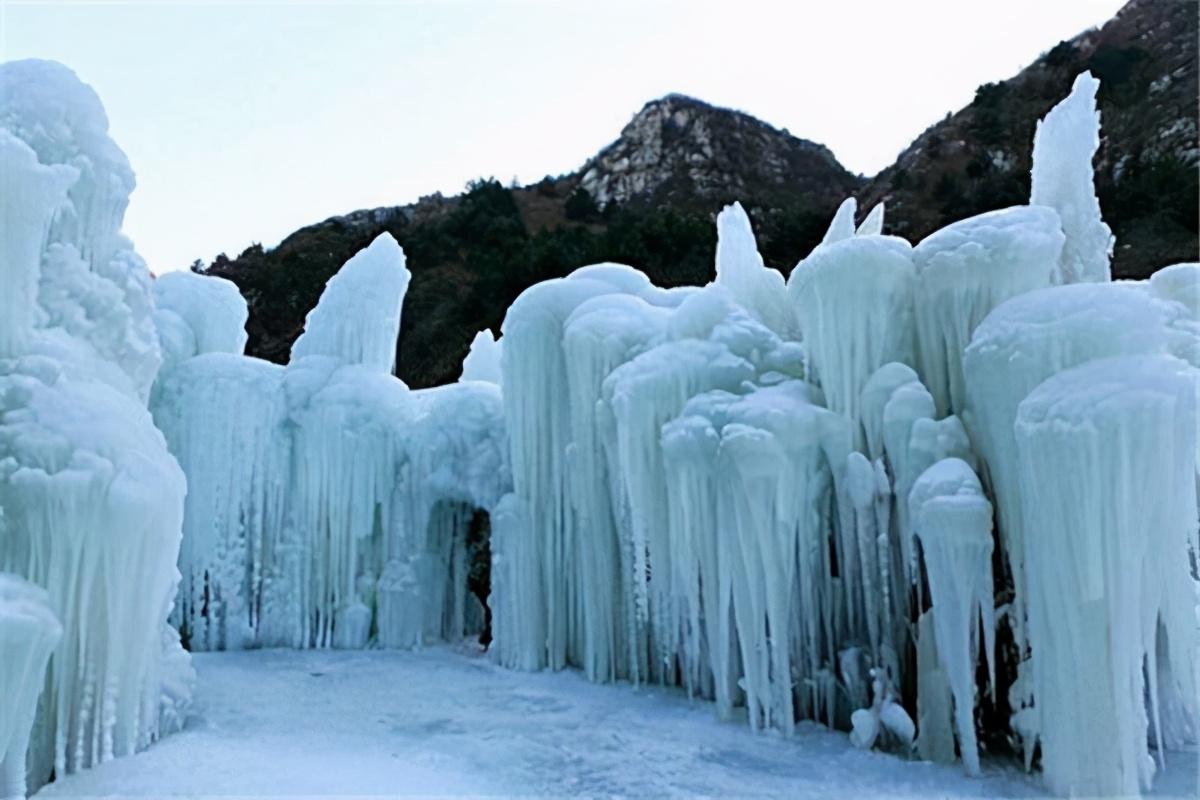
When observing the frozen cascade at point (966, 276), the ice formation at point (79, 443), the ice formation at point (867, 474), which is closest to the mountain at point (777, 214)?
the ice formation at point (867, 474)

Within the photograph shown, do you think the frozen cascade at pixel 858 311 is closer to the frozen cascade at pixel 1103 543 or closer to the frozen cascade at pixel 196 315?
the frozen cascade at pixel 1103 543

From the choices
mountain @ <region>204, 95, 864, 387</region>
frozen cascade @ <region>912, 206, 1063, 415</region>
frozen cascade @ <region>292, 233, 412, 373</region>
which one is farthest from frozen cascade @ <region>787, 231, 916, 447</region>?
mountain @ <region>204, 95, 864, 387</region>

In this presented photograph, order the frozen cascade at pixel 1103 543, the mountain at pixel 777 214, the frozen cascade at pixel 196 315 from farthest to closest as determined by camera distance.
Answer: the mountain at pixel 777 214, the frozen cascade at pixel 196 315, the frozen cascade at pixel 1103 543

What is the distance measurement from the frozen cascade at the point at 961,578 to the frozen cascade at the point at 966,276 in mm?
1169

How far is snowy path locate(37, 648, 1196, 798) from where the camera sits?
5.57 m

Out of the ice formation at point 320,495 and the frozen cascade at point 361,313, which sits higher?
the frozen cascade at point 361,313

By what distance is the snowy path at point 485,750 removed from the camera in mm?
5566

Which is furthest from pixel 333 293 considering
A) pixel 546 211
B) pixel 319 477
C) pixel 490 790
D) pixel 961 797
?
pixel 546 211

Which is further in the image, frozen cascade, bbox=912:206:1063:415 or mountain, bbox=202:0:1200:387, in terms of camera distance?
mountain, bbox=202:0:1200:387

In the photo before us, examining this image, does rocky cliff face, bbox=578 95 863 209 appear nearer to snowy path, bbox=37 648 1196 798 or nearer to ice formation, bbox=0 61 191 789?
snowy path, bbox=37 648 1196 798

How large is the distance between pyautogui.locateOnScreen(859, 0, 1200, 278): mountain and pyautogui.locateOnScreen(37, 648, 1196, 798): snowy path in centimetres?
1910

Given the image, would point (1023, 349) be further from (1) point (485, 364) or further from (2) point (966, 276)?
(1) point (485, 364)

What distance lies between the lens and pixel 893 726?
6.74 meters

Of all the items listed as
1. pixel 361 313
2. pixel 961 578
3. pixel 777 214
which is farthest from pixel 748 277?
pixel 777 214
